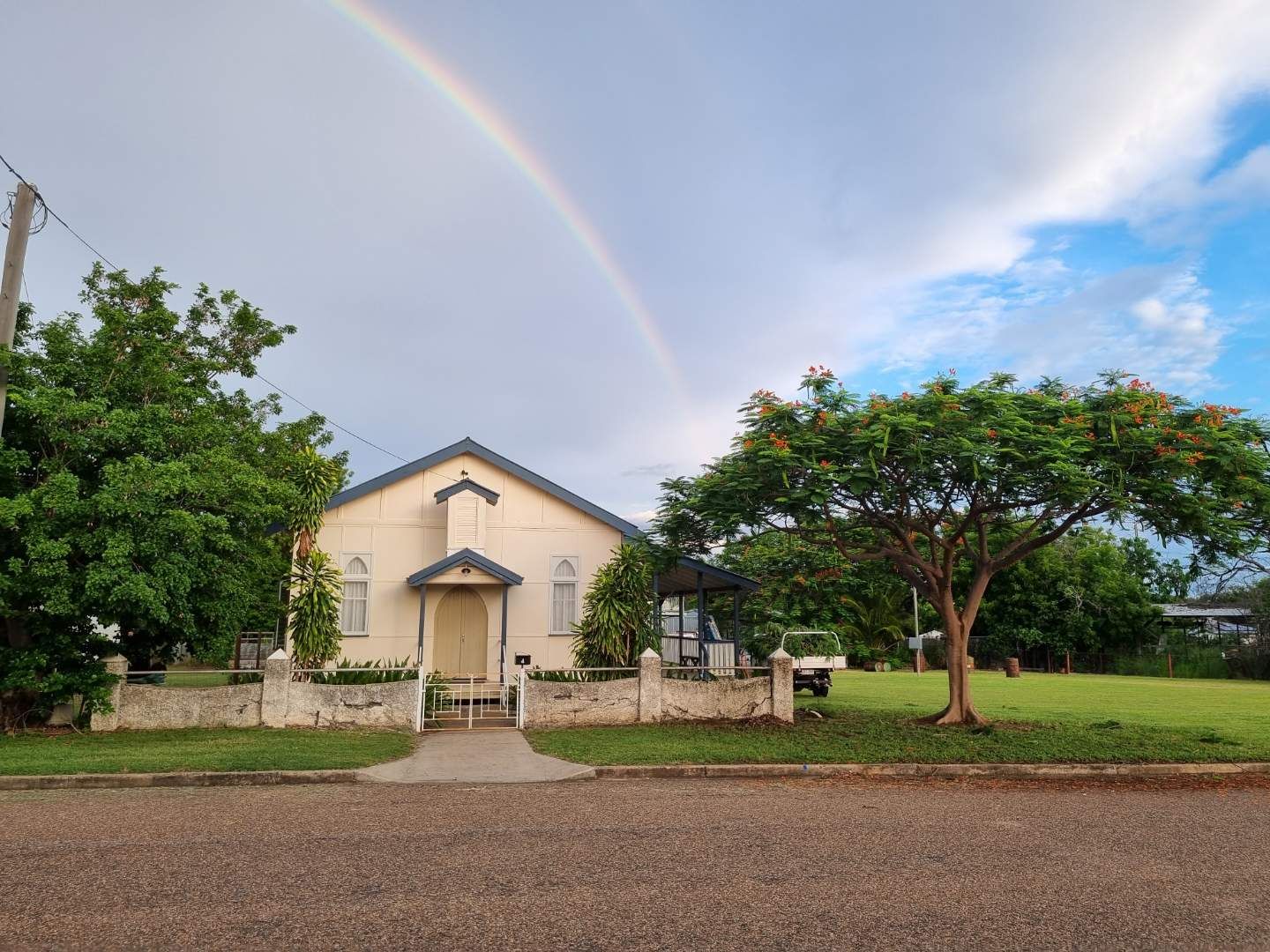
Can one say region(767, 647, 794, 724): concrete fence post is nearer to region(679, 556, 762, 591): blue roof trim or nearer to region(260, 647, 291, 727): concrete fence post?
region(679, 556, 762, 591): blue roof trim

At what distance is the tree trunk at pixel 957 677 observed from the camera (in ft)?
49.2

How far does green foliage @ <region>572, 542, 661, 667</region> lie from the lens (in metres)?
18.0

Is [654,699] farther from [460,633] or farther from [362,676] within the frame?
[460,633]

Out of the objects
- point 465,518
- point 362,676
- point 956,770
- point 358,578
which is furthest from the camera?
point 465,518

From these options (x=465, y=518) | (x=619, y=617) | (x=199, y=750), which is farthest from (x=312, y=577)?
(x=619, y=617)

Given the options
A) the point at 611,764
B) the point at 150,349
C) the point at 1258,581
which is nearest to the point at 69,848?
the point at 611,764

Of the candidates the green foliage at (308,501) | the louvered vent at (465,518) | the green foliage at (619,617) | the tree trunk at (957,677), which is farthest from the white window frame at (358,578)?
the tree trunk at (957,677)

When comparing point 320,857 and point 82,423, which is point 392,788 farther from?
point 82,423

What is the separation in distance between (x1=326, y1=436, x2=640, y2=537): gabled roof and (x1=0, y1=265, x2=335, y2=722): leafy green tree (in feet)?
13.3

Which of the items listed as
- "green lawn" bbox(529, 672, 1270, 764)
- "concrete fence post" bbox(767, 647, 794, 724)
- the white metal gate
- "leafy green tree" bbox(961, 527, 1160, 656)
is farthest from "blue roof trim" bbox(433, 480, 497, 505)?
"leafy green tree" bbox(961, 527, 1160, 656)

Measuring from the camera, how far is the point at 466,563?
18.4 metres

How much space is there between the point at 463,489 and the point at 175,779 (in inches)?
379

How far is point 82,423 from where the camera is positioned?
13188 mm

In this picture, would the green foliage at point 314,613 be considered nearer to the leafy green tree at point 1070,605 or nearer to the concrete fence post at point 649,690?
the concrete fence post at point 649,690
